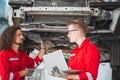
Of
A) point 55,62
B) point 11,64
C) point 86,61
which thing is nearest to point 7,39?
point 11,64

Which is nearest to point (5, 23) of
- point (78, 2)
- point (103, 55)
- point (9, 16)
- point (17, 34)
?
point (9, 16)

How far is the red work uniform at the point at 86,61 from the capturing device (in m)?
2.42

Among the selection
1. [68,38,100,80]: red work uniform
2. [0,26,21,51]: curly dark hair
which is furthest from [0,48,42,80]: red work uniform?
[68,38,100,80]: red work uniform

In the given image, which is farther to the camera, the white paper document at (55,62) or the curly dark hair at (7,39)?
the curly dark hair at (7,39)

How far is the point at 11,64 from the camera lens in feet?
9.45

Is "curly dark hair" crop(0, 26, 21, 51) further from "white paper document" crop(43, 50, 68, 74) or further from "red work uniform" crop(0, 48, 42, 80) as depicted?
"white paper document" crop(43, 50, 68, 74)

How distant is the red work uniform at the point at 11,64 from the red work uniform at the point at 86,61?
61 centimetres

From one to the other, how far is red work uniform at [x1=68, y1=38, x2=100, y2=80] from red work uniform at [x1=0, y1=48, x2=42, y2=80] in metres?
0.61

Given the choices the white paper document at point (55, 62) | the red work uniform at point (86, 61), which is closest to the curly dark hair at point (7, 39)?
the white paper document at point (55, 62)

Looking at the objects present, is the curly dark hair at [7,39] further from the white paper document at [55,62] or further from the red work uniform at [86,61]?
the red work uniform at [86,61]

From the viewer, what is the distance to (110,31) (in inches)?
213

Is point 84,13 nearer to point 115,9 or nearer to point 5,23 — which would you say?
point 115,9

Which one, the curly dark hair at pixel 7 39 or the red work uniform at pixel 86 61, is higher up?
the curly dark hair at pixel 7 39

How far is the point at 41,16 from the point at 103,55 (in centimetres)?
129
